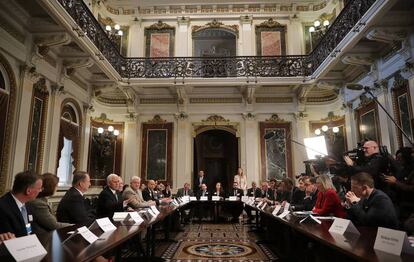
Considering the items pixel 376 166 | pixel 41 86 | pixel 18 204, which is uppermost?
pixel 41 86

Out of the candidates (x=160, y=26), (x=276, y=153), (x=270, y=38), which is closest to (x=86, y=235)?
(x=276, y=153)

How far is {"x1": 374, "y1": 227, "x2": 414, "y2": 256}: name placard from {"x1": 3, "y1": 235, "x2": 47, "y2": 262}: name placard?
2.24 meters

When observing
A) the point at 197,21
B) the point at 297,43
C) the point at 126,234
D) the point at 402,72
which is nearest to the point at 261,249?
the point at 126,234

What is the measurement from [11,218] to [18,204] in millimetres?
160

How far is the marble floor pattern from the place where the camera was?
5.03 meters

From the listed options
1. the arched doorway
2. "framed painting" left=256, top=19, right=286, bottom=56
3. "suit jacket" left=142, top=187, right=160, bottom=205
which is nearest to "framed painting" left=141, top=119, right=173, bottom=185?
the arched doorway

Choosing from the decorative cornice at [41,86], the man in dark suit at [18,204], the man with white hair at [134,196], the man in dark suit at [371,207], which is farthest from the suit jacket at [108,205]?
the decorative cornice at [41,86]

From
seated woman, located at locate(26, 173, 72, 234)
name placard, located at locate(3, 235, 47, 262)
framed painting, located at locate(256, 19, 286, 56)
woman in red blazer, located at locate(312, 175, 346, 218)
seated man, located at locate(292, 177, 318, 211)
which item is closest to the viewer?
name placard, located at locate(3, 235, 47, 262)

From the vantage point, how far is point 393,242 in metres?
2.08

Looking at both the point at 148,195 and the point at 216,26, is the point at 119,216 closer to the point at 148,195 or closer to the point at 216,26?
the point at 148,195

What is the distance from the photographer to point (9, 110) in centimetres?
644

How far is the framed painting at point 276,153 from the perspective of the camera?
11.7 meters

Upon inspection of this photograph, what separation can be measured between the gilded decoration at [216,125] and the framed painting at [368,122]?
432 centimetres

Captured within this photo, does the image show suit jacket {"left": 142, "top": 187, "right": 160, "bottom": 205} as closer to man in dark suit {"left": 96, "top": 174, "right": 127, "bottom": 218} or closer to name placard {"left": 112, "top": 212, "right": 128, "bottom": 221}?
man in dark suit {"left": 96, "top": 174, "right": 127, "bottom": 218}
